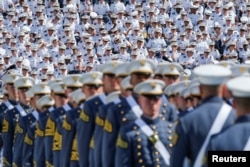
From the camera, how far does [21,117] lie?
367 inches

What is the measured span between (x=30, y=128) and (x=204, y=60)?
10.6m

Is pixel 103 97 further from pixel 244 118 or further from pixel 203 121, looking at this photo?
pixel 244 118

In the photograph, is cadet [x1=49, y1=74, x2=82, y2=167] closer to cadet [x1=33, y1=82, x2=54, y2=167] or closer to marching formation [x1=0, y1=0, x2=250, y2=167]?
marching formation [x1=0, y1=0, x2=250, y2=167]

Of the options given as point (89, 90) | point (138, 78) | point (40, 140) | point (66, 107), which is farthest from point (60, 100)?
point (138, 78)

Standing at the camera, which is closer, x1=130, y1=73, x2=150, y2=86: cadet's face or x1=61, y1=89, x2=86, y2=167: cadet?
x1=130, y1=73, x2=150, y2=86: cadet's face

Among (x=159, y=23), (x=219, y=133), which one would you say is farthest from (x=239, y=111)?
(x=159, y=23)

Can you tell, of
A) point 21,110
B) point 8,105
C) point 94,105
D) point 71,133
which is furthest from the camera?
point 8,105

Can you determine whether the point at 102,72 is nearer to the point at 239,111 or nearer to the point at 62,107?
the point at 62,107

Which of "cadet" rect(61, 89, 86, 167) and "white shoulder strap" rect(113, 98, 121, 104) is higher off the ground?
"white shoulder strap" rect(113, 98, 121, 104)

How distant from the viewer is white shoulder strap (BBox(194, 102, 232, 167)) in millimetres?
5266

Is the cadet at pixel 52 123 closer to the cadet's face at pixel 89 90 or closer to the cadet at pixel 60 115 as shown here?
the cadet at pixel 60 115

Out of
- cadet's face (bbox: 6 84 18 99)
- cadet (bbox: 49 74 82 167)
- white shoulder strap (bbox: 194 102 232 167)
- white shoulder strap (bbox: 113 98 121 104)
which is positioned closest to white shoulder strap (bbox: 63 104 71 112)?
cadet (bbox: 49 74 82 167)

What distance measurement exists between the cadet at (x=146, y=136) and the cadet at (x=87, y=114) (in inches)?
50.1

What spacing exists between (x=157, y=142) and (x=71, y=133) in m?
1.95
